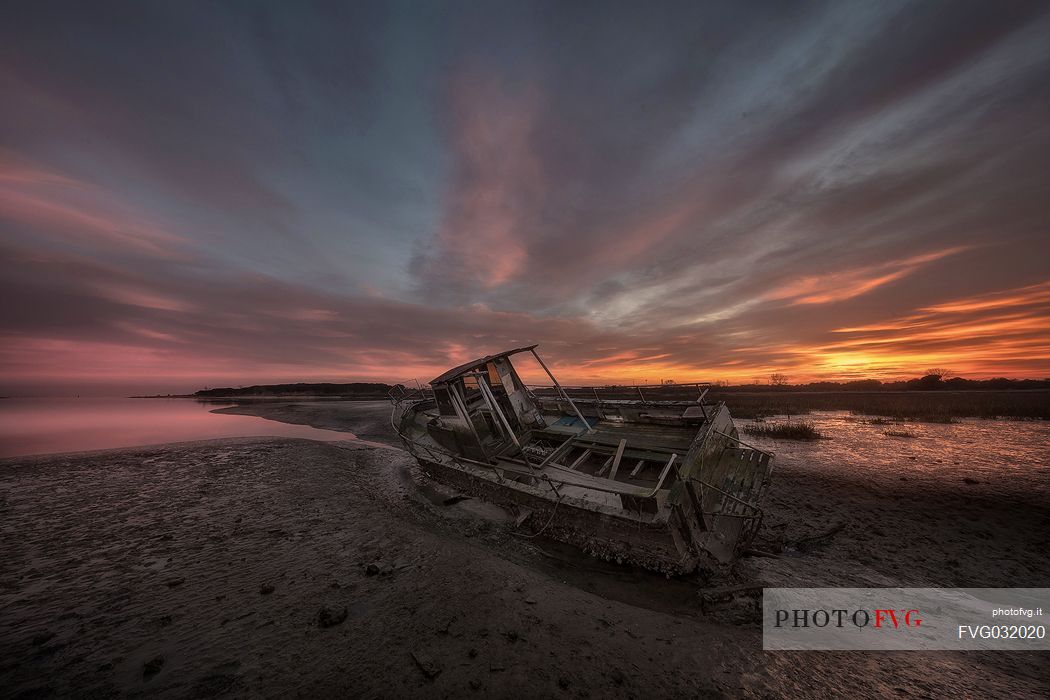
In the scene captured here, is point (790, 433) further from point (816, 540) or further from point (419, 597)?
point (419, 597)

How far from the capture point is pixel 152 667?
3.67 metres

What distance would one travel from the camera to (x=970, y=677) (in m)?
3.99

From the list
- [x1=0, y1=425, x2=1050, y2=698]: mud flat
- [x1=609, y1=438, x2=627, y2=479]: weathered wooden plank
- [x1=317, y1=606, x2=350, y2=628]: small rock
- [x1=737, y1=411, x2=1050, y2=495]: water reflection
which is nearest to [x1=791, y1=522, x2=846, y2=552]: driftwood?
[x1=0, y1=425, x2=1050, y2=698]: mud flat

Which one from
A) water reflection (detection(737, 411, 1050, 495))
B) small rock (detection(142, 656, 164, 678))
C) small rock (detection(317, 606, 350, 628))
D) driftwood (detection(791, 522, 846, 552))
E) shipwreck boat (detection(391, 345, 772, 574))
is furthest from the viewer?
water reflection (detection(737, 411, 1050, 495))

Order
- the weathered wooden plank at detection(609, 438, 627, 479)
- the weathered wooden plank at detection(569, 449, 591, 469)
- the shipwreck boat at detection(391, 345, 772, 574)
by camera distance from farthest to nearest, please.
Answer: the weathered wooden plank at detection(569, 449, 591, 469) < the weathered wooden plank at detection(609, 438, 627, 479) < the shipwreck boat at detection(391, 345, 772, 574)

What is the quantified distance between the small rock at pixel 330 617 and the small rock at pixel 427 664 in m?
1.29

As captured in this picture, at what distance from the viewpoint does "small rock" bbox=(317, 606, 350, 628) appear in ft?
14.5

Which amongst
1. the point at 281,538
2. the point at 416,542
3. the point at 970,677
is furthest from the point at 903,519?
the point at 281,538

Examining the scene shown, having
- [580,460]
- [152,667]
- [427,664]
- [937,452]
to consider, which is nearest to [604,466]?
[580,460]

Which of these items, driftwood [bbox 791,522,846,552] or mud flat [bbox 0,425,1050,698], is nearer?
mud flat [bbox 0,425,1050,698]

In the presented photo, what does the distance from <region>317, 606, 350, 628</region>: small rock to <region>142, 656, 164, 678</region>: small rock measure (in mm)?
1510

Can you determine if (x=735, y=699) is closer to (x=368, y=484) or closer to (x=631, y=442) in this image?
(x=631, y=442)

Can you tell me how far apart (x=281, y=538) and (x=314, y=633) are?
3.80 metres

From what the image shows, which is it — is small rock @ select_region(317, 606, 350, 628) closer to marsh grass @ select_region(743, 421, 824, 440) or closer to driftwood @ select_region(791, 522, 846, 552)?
driftwood @ select_region(791, 522, 846, 552)
